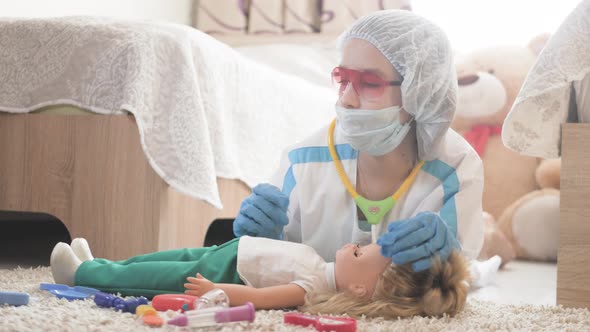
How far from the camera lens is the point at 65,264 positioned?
1368mm

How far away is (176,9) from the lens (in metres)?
3.77

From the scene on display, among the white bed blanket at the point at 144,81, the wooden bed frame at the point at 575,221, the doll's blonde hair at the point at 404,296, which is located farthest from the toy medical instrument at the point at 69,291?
the wooden bed frame at the point at 575,221

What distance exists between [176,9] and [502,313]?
108 inches

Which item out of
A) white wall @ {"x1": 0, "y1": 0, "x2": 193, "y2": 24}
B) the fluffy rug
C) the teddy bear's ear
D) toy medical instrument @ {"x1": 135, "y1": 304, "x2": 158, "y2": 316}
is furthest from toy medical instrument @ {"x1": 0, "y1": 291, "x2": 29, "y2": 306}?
the teddy bear's ear

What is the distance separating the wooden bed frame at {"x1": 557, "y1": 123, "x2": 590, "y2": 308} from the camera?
148 cm

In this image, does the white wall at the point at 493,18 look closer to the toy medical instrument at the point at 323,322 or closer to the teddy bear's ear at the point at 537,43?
the teddy bear's ear at the point at 537,43

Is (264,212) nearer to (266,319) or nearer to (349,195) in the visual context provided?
(349,195)

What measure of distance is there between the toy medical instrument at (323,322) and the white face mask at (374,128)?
37cm

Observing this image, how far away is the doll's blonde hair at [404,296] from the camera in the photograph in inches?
46.5

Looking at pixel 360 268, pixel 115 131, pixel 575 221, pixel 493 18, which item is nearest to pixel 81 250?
pixel 115 131

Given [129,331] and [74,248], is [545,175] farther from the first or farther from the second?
[129,331]

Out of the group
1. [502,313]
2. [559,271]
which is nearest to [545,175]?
[559,271]

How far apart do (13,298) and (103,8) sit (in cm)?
236

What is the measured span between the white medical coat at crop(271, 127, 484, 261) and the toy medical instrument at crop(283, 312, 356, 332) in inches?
12.1
